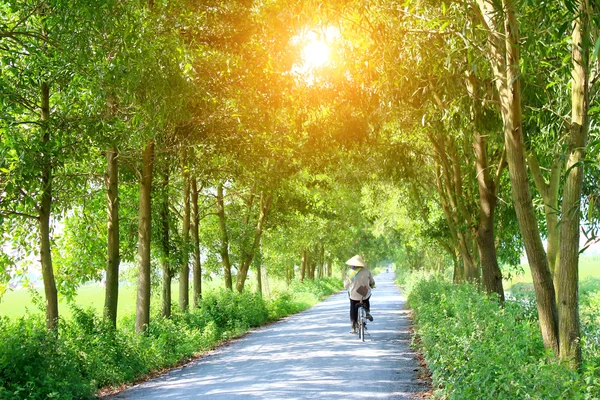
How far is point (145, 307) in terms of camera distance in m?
14.2

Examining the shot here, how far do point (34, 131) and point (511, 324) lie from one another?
8.53 m

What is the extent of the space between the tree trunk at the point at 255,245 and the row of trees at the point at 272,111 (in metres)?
4.13

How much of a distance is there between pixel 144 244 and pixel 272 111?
13.8 feet

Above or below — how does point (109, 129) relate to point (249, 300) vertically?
above

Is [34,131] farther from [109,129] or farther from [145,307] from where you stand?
[145,307]

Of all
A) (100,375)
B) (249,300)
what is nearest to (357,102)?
(100,375)

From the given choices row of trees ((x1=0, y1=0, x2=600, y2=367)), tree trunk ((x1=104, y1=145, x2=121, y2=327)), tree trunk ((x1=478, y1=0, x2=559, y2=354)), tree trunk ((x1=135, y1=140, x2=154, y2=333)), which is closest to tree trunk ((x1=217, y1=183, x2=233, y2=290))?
row of trees ((x1=0, y1=0, x2=600, y2=367))

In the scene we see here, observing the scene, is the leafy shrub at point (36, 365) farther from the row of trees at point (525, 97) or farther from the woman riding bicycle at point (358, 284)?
the woman riding bicycle at point (358, 284)

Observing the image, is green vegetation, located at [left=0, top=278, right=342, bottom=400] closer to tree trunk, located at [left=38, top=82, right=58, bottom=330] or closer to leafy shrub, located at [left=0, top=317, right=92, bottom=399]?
leafy shrub, located at [left=0, top=317, right=92, bottom=399]

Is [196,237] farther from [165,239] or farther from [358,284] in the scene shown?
[358,284]

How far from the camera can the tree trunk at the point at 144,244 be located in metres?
14.0

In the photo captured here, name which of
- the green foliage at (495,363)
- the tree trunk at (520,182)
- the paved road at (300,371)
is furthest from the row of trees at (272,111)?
the paved road at (300,371)

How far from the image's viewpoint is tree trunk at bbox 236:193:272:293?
26000 millimetres

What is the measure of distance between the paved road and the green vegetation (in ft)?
1.69
